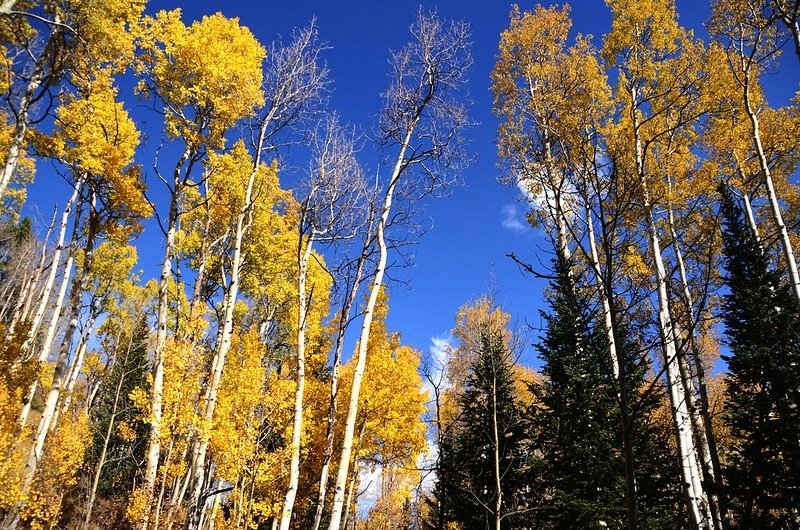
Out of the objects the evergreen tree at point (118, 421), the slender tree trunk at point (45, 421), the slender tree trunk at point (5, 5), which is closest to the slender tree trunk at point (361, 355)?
the slender tree trunk at point (5, 5)

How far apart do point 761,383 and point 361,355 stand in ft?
29.4

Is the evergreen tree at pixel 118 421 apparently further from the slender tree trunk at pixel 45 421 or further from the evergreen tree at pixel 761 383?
the evergreen tree at pixel 761 383

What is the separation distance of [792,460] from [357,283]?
8.98 metres

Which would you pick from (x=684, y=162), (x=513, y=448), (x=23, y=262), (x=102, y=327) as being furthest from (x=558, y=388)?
(x=23, y=262)

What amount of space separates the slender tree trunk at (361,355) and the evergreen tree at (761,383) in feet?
19.3

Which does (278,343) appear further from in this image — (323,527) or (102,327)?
(102,327)

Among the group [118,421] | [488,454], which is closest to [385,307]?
[488,454]

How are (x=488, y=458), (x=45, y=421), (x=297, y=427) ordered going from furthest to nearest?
(x=488, y=458), (x=45, y=421), (x=297, y=427)

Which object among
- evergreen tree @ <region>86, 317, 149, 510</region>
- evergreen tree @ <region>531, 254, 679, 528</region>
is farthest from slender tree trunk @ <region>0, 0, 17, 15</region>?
evergreen tree @ <region>86, 317, 149, 510</region>

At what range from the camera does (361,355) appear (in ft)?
17.7

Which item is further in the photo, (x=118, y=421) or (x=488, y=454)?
(x=118, y=421)

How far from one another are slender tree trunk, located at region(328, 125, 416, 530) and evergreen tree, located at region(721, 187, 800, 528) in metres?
5.87

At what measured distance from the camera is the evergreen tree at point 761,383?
7.91 meters

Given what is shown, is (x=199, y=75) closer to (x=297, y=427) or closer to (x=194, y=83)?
(x=194, y=83)
